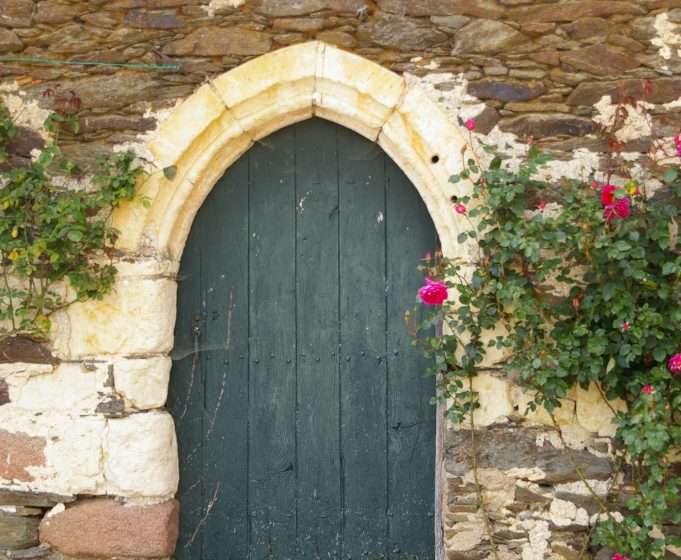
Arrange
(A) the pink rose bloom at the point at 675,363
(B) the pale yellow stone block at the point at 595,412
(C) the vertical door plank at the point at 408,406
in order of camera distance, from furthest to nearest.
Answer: (C) the vertical door plank at the point at 408,406
(B) the pale yellow stone block at the point at 595,412
(A) the pink rose bloom at the point at 675,363

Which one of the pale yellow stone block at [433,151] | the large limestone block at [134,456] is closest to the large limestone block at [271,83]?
the pale yellow stone block at [433,151]

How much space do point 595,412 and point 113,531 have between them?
1.88m

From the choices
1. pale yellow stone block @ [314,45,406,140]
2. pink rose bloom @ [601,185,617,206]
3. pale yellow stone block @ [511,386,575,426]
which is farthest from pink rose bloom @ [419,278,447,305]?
pale yellow stone block @ [314,45,406,140]

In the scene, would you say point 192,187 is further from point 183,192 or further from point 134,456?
point 134,456

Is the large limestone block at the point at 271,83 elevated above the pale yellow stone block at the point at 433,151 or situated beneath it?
elevated above

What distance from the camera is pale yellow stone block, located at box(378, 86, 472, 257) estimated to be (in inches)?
123

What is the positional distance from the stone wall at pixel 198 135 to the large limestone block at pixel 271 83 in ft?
0.18

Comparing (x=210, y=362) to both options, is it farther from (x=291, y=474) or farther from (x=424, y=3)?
(x=424, y=3)

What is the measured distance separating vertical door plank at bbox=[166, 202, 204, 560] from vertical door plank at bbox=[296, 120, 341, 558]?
42 centimetres

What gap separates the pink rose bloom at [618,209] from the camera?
9.34ft

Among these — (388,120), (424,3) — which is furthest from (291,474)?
(424,3)

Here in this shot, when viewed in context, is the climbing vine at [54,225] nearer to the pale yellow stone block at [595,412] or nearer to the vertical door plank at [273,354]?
the vertical door plank at [273,354]

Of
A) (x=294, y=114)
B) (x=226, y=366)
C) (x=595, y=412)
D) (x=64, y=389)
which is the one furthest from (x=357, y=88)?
(x=64, y=389)

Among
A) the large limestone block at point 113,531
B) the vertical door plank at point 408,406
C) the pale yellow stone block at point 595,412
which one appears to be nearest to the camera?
the pale yellow stone block at point 595,412
